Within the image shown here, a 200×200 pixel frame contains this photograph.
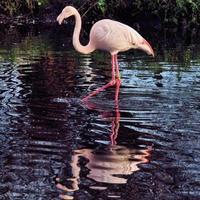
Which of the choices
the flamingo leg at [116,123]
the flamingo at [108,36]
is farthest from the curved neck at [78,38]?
the flamingo leg at [116,123]

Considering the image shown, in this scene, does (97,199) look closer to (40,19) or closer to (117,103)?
(117,103)

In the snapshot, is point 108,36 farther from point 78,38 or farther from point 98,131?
point 98,131

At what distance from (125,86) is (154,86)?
1.66 ft

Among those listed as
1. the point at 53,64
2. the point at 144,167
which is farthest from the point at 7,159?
the point at 53,64

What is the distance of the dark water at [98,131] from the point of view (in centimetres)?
575

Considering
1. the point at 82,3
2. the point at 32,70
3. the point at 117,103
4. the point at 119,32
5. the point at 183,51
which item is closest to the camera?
the point at 117,103

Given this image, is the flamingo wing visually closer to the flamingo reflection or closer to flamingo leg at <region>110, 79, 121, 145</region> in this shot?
flamingo leg at <region>110, 79, 121, 145</region>

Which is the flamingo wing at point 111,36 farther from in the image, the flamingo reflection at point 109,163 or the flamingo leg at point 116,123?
the flamingo reflection at point 109,163

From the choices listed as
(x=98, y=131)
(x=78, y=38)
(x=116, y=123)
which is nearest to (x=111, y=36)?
(x=78, y=38)

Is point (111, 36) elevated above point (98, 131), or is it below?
above

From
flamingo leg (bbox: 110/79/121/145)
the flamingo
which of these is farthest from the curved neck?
flamingo leg (bbox: 110/79/121/145)

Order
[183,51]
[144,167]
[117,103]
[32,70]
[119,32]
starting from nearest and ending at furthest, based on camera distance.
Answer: [144,167], [117,103], [119,32], [32,70], [183,51]

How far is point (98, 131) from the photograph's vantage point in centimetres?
783

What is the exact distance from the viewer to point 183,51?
16562mm
